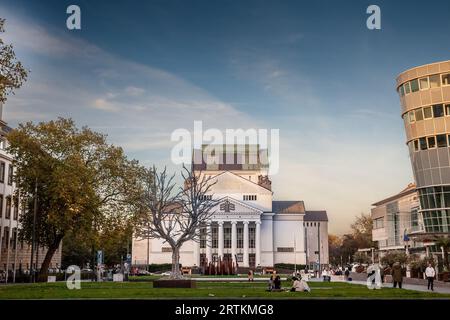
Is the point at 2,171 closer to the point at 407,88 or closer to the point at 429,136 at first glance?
the point at 407,88

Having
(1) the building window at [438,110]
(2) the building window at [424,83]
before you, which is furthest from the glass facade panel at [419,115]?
(2) the building window at [424,83]

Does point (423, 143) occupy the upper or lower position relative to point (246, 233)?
upper

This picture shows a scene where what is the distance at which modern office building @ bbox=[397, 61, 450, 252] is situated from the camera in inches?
2438

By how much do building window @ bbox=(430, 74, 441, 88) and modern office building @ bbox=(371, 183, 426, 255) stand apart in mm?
26790

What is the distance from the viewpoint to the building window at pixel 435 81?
61.8 metres

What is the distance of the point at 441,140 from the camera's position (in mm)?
62469

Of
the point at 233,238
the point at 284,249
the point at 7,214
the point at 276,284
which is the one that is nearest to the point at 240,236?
the point at 233,238

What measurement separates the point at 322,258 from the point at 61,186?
108 m

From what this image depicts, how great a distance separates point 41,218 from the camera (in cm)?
5928

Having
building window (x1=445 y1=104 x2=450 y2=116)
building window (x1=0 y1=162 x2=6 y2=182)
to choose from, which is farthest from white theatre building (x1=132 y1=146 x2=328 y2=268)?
building window (x1=445 y1=104 x2=450 y2=116)

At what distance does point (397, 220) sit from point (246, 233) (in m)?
36.5
